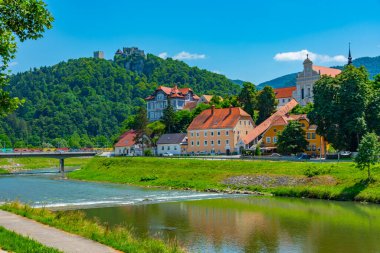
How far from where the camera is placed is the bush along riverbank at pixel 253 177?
4722 cm

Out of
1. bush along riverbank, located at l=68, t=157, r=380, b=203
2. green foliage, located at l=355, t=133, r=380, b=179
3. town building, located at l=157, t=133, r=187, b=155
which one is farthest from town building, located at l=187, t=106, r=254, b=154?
green foliage, located at l=355, t=133, r=380, b=179

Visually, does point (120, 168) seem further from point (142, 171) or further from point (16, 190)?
point (16, 190)

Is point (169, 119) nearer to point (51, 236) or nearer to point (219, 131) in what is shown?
point (219, 131)

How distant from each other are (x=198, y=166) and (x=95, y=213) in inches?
1210

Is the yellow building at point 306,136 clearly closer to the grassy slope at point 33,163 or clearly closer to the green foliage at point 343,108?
the green foliage at point 343,108

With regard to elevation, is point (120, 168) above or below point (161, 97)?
below

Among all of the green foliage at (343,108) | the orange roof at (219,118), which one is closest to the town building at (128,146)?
the orange roof at (219,118)

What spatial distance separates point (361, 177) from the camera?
47969 millimetres

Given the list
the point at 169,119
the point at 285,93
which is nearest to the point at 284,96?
the point at 285,93

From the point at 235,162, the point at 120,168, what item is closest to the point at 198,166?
the point at 235,162

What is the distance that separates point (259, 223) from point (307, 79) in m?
95.2

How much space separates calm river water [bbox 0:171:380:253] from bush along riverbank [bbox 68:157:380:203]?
9.00 ft

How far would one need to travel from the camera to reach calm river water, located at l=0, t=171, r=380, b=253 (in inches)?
1080

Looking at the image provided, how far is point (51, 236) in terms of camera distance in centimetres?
2086
